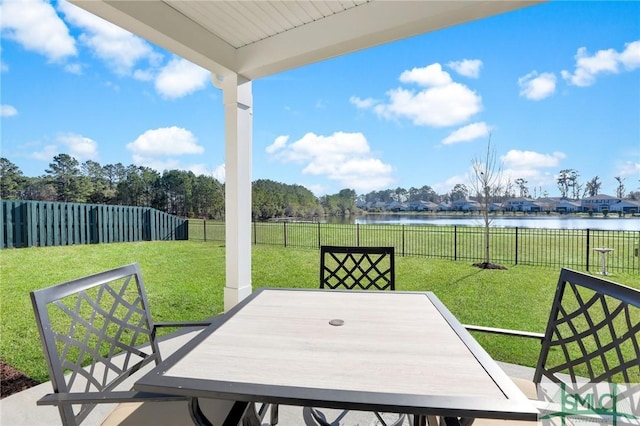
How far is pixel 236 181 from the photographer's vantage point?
3.04 metres

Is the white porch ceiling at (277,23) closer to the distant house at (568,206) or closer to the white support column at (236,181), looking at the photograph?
the white support column at (236,181)

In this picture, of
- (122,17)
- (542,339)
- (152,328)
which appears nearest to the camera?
(542,339)

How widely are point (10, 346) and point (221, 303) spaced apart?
215cm

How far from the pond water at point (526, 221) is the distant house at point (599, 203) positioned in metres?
0.15

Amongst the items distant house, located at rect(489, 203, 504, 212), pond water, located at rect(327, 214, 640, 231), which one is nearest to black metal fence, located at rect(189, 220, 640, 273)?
pond water, located at rect(327, 214, 640, 231)

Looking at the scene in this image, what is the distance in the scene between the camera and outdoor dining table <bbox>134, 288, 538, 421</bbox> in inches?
29.6

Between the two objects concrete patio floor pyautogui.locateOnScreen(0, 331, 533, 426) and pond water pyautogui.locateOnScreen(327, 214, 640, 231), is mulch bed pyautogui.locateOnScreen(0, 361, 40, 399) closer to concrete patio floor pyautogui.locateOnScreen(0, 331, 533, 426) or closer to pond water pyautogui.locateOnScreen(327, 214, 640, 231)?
concrete patio floor pyautogui.locateOnScreen(0, 331, 533, 426)

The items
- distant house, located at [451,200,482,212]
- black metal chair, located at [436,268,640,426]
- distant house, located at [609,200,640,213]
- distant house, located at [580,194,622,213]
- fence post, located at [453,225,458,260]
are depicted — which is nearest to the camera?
black metal chair, located at [436,268,640,426]

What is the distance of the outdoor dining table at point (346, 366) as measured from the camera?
0.75 meters

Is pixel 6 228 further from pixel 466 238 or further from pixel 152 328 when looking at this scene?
pixel 466 238

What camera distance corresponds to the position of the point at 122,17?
6.70 feet

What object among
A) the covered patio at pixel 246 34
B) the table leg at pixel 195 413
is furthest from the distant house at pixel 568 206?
the table leg at pixel 195 413

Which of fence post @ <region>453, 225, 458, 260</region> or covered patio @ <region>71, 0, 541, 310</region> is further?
fence post @ <region>453, 225, 458, 260</region>

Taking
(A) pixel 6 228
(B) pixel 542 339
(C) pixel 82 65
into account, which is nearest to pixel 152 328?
(B) pixel 542 339
